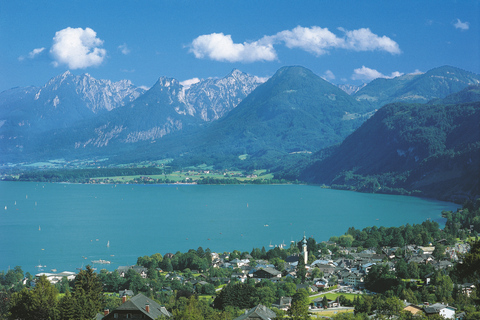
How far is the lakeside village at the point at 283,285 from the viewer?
17719 millimetres

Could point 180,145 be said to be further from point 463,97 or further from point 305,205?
point 305,205

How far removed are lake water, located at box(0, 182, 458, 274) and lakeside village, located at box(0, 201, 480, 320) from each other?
6367 mm

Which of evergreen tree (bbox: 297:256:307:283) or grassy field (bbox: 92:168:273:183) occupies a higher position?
grassy field (bbox: 92:168:273:183)

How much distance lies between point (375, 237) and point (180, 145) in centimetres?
15566

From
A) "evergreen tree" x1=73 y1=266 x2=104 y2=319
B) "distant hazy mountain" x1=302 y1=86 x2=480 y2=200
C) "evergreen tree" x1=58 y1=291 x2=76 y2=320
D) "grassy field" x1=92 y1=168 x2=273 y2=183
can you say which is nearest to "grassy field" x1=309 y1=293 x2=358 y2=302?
"evergreen tree" x1=73 y1=266 x2=104 y2=319

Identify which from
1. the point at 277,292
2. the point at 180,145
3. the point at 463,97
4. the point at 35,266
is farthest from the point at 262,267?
the point at 180,145

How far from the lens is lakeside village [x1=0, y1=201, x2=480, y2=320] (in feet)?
58.1

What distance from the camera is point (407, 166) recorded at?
373 feet

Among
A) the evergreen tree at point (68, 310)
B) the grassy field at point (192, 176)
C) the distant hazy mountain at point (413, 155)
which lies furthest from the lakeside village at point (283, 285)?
the grassy field at point (192, 176)

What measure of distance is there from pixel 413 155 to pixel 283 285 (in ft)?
310

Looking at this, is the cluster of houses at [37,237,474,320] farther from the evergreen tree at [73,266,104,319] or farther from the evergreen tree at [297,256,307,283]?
the evergreen tree at [73,266,104,319]

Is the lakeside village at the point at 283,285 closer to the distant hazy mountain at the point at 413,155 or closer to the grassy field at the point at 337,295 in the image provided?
the grassy field at the point at 337,295

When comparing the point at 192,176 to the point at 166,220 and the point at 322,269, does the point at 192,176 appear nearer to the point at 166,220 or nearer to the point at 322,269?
the point at 166,220

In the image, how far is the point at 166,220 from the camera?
60.3 m
